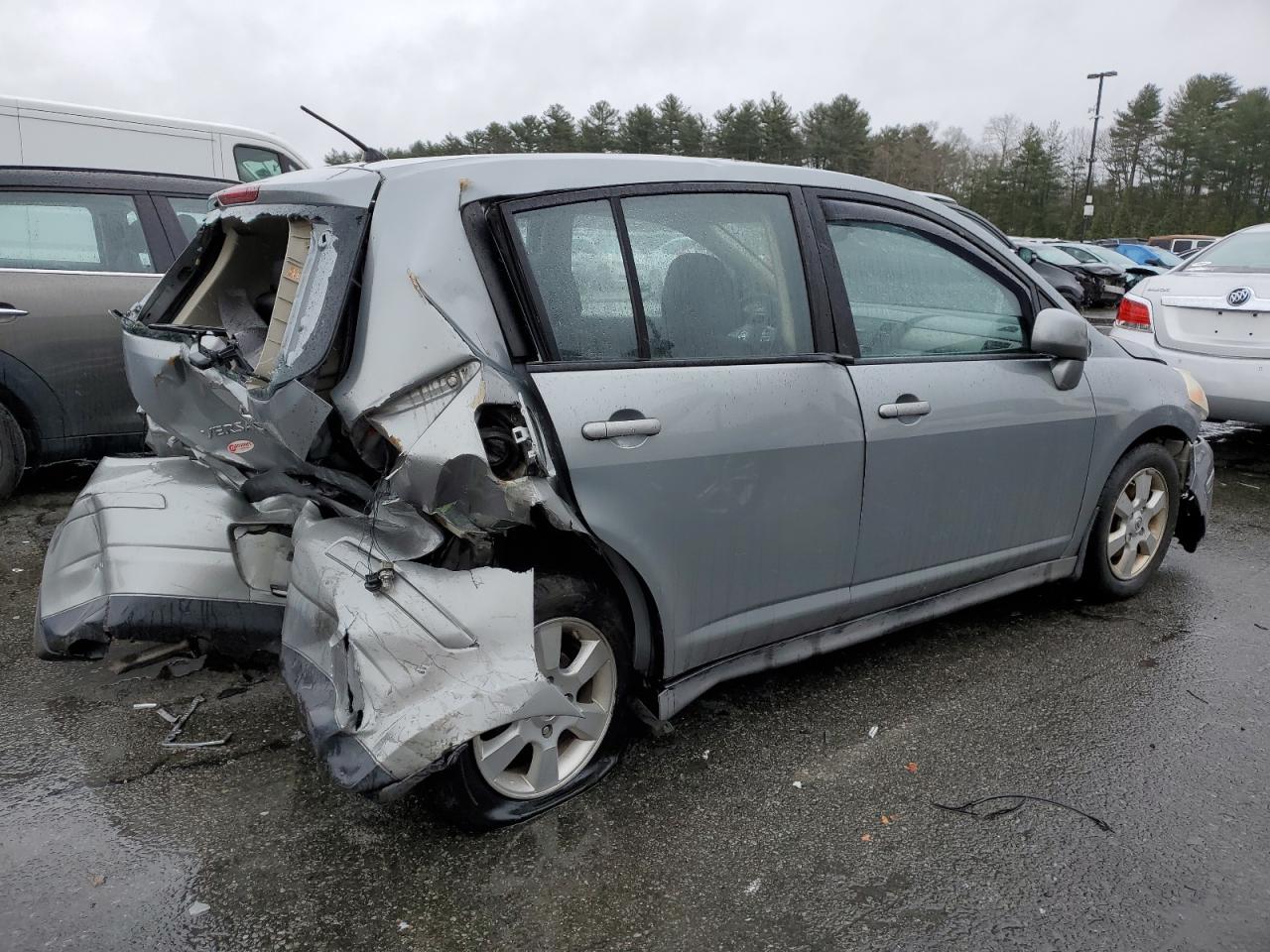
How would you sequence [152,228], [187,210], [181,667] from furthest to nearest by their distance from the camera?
[187,210]
[152,228]
[181,667]

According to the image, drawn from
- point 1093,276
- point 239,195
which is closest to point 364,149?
point 239,195

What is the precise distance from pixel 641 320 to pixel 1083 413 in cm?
196

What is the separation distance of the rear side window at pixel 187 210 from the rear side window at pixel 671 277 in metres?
3.78

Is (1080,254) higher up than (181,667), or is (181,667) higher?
(1080,254)

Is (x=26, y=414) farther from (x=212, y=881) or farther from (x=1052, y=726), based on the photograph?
(x=1052, y=726)

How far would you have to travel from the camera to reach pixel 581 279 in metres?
2.52

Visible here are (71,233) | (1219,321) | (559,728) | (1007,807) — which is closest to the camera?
(559,728)

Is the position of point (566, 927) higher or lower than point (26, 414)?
lower

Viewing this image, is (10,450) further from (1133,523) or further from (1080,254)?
(1080,254)

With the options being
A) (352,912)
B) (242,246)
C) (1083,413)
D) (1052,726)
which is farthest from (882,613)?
(242,246)

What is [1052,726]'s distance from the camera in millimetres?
3064

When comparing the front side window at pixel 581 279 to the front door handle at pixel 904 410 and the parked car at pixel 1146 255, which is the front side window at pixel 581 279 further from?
the parked car at pixel 1146 255

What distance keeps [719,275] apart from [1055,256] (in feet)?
63.8

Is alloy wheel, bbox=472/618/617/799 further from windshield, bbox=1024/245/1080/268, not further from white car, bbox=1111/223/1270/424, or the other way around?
windshield, bbox=1024/245/1080/268
